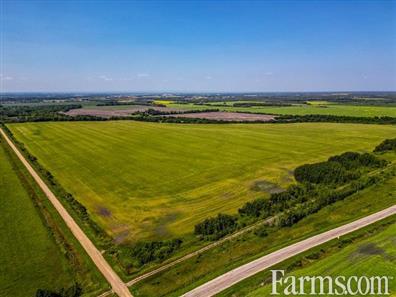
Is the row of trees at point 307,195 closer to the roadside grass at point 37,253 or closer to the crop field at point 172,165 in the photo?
the crop field at point 172,165

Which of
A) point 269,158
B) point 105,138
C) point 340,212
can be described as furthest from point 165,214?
point 105,138

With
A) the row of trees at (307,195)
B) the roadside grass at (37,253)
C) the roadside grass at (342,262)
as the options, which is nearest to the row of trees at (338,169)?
the row of trees at (307,195)

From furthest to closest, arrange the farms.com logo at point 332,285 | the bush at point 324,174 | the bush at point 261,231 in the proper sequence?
1. the bush at point 324,174
2. the bush at point 261,231
3. the farms.com logo at point 332,285

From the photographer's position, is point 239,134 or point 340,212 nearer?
point 340,212

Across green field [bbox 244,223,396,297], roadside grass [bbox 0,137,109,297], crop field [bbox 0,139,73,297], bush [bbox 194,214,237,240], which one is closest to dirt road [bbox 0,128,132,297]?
roadside grass [bbox 0,137,109,297]

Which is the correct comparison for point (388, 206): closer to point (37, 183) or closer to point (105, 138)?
point (37, 183)

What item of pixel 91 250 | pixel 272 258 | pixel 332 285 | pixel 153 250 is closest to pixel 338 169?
pixel 272 258

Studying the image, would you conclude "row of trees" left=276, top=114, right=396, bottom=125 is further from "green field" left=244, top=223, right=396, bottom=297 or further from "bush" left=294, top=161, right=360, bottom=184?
"green field" left=244, top=223, right=396, bottom=297
